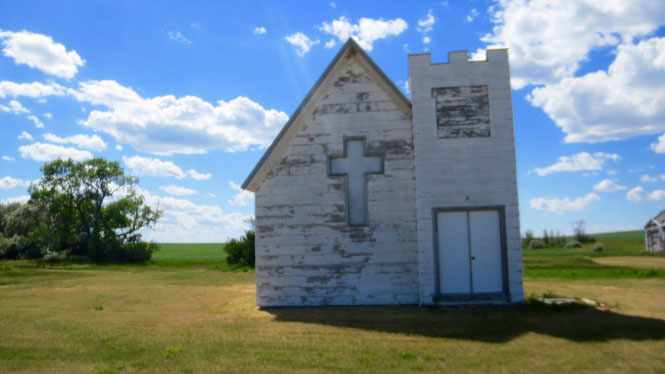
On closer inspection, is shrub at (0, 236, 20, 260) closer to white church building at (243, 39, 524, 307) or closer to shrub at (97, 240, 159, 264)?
shrub at (97, 240, 159, 264)

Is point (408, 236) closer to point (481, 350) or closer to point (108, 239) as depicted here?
point (481, 350)

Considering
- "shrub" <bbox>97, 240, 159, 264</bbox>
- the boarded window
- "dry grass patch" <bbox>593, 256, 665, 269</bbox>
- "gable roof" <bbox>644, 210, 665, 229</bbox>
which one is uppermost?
the boarded window

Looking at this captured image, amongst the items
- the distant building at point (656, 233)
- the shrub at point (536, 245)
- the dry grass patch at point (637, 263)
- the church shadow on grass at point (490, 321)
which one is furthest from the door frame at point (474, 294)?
the shrub at point (536, 245)

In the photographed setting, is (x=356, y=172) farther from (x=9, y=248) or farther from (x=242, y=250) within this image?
(x=9, y=248)

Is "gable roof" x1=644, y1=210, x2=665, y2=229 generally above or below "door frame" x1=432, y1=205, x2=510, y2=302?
above

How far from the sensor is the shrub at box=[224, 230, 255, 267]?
31.0 m

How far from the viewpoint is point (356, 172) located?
1359 centimetres

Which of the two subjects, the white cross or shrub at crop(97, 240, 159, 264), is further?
shrub at crop(97, 240, 159, 264)

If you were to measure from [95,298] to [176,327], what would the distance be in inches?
300

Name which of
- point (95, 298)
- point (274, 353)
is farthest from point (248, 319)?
point (95, 298)

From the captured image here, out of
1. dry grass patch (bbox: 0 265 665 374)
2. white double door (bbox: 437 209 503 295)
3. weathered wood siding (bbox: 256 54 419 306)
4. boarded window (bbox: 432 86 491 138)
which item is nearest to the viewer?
dry grass patch (bbox: 0 265 665 374)

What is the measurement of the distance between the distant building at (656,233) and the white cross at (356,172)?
34660mm

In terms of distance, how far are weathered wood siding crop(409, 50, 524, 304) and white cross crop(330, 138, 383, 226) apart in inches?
51.2

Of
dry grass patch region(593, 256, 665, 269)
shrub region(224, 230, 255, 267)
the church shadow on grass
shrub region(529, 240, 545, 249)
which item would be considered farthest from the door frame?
shrub region(529, 240, 545, 249)
